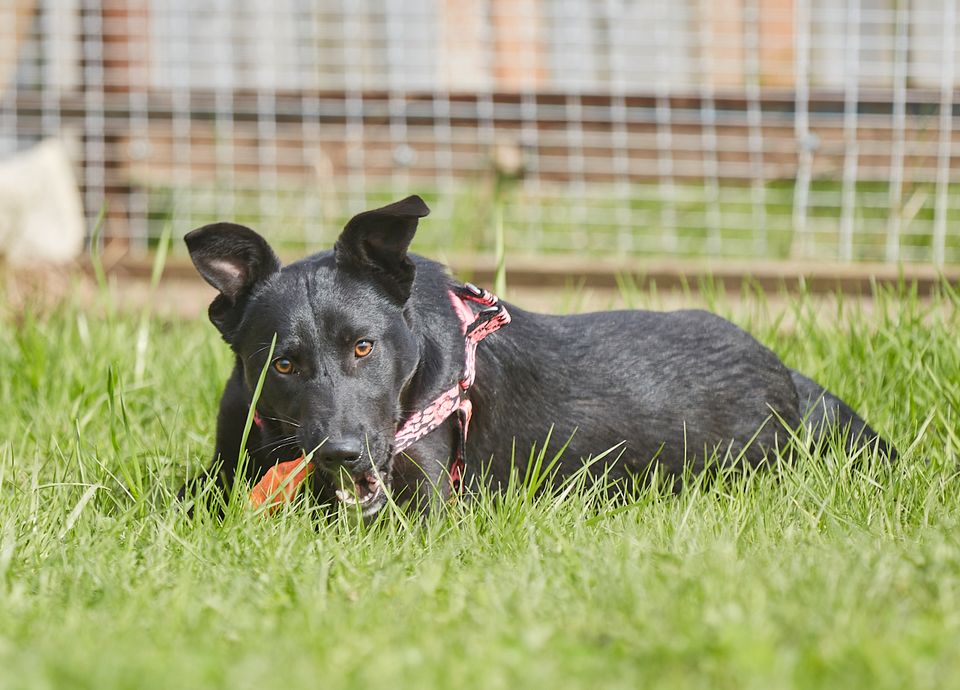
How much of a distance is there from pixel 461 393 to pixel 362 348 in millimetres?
324

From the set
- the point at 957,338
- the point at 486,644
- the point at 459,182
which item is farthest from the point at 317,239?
the point at 486,644

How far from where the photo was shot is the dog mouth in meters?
2.75

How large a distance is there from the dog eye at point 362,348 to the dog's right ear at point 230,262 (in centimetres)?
34

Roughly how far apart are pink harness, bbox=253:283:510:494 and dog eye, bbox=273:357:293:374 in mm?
217

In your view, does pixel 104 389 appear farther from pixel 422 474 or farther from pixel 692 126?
pixel 692 126

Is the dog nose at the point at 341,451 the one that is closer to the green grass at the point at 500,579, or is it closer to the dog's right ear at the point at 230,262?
the green grass at the point at 500,579

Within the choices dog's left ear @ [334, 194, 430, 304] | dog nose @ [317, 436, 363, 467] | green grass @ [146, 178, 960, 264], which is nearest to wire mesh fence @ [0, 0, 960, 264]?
green grass @ [146, 178, 960, 264]

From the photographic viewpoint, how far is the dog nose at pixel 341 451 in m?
2.62

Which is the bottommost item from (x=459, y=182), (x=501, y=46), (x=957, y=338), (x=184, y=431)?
(x=184, y=431)

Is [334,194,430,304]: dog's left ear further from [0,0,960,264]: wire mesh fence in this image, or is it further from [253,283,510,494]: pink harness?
[0,0,960,264]: wire mesh fence

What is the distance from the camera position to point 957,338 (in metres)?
3.72

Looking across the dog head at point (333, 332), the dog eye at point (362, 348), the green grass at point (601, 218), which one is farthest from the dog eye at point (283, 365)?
the green grass at point (601, 218)

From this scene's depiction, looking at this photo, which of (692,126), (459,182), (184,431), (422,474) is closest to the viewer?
(422,474)

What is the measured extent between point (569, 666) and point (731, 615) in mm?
283
